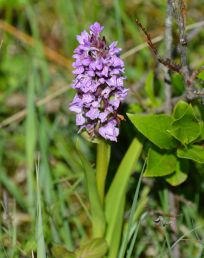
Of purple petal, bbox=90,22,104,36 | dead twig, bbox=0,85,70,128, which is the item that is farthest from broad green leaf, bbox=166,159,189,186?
dead twig, bbox=0,85,70,128

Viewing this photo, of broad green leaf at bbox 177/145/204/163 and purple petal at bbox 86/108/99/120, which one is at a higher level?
purple petal at bbox 86/108/99/120

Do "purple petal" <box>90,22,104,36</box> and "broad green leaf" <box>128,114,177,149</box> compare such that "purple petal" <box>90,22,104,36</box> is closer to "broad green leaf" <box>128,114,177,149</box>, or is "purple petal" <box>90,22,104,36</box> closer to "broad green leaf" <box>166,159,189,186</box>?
"broad green leaf" <box>128,114,177,149</box>

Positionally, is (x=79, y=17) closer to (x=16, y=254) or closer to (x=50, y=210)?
(x=50, y=210)

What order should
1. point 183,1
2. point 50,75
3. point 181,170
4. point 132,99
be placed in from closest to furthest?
point 183,1
point 181,170
point 132,99
point 50,75

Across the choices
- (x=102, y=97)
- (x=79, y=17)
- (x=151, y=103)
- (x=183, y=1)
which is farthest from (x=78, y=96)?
(x=79, y=17)

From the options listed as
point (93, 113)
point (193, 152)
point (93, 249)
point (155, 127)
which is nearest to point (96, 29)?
point (93, 113)

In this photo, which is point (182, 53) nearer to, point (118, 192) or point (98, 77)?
point (98, 77)
